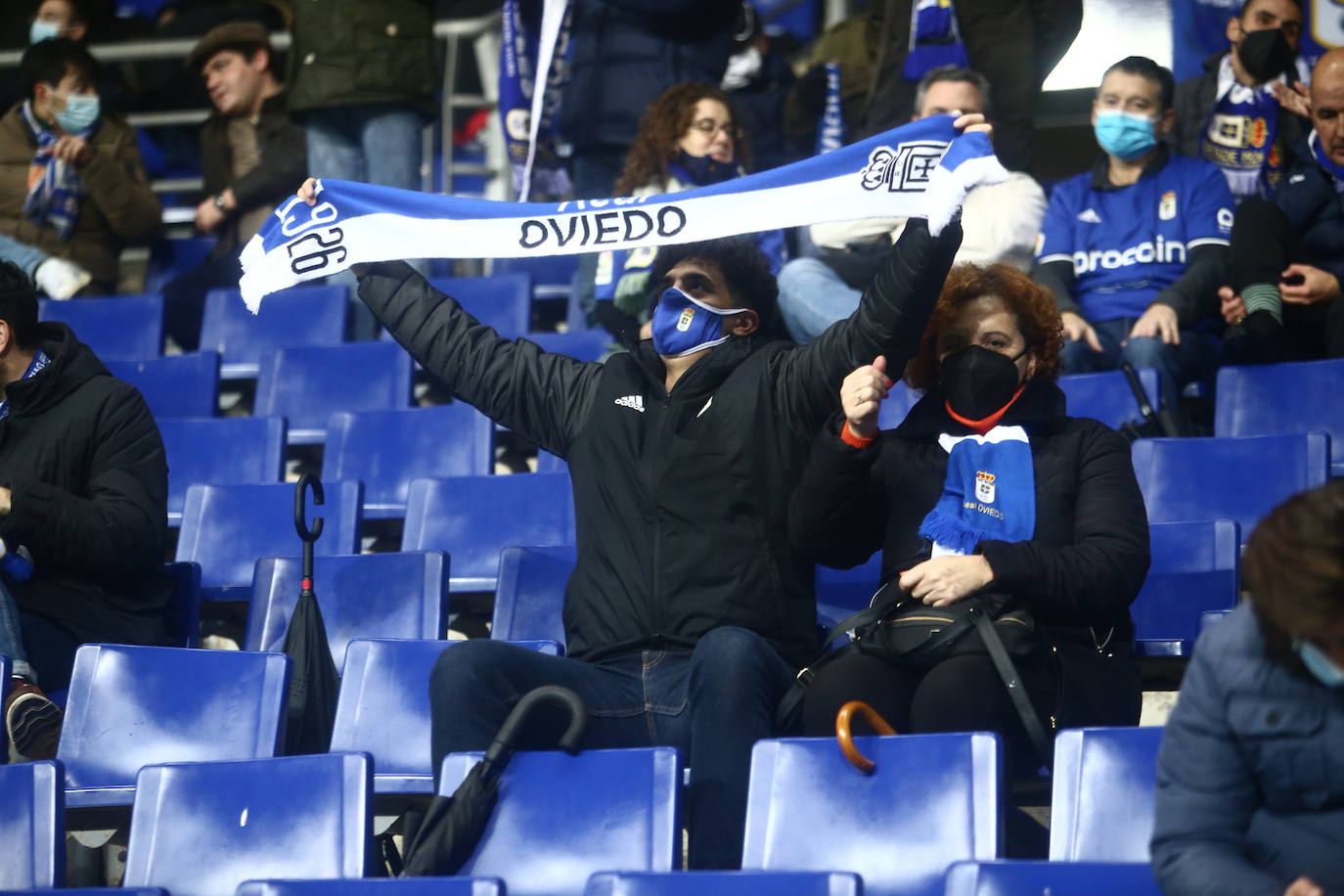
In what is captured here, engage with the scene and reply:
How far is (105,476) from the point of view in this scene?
408 centimetres

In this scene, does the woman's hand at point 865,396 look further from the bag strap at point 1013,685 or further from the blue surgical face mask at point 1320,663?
the blue surgical face mask at point 1320,663

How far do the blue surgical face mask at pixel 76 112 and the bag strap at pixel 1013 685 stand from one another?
4.75 m

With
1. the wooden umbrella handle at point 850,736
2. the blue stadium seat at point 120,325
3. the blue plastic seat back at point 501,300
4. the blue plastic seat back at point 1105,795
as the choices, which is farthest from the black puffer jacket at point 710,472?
the blue stadium seat at point 120,325

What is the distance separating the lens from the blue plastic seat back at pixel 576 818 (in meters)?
2.79

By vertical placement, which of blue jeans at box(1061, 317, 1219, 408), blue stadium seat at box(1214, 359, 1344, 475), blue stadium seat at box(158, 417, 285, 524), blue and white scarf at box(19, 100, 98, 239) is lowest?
blue stadium seat at box(158, 417, 285, 524)

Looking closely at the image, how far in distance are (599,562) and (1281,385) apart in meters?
2.11

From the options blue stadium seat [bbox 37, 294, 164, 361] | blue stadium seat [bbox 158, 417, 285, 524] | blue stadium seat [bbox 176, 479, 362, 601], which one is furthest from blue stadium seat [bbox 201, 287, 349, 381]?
blue stadium seat [bbox 176, 479, 362, 601]

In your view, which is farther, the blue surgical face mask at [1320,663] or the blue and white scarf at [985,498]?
the blue and white scarf at [985,498]

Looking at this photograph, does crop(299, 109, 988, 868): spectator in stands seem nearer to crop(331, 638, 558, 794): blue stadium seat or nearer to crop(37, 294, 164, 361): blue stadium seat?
crop(331, 638, 558, 794): blue stadium seat

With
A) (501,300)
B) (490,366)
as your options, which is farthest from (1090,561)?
(501,300)

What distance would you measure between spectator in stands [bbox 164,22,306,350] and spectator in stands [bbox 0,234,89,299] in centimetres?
37

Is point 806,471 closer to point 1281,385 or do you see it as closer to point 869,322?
point 869,322

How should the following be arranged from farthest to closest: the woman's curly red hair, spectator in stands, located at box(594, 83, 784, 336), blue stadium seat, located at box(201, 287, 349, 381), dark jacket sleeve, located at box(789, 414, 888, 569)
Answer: blue stadium seat, located at box(201, 287, 349, 381) → spectator in stands, located at box(594, 83, 784, 336) → the woman's curly red hair → dark jacket sleeve, located at box(789, 414, 888, 569)

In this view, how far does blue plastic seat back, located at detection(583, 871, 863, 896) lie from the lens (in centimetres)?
236
